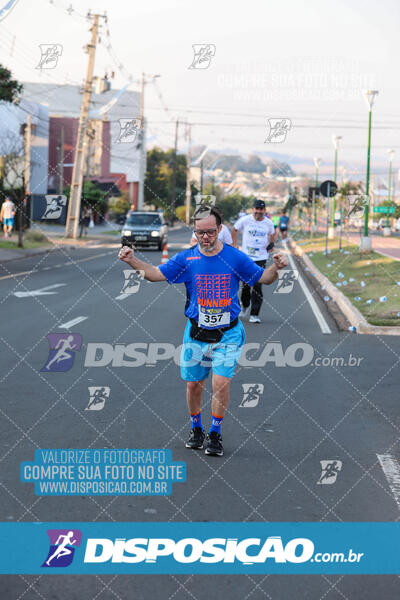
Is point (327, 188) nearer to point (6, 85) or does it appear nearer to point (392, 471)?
point (6, 85)

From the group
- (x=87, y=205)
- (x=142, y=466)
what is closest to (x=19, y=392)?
(x=142, y=466)

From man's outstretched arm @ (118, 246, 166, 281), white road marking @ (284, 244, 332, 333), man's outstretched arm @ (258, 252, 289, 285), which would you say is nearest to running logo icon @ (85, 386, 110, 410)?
man's outstretched arm @ (118, 246, 166, 281)

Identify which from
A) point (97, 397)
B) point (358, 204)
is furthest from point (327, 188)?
point (97, 397)

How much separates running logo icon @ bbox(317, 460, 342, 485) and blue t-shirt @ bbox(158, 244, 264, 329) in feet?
3.99

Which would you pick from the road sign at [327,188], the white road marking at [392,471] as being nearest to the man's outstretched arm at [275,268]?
the white road marking at [392,471]

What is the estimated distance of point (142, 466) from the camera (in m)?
6.12

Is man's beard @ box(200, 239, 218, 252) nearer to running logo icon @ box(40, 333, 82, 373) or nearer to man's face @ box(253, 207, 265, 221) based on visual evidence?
running logo icon @ box(40, 333, 82, 373)

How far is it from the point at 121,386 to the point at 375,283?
43.7 ft

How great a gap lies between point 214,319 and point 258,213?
754 centimetres

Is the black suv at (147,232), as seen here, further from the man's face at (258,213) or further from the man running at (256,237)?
the man's face at (258,213)

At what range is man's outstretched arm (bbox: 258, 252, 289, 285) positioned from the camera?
5.85 metres

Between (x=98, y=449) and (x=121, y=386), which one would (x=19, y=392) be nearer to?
(x=121, y=386)

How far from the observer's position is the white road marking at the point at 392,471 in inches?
223

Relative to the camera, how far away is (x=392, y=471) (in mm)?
6129
